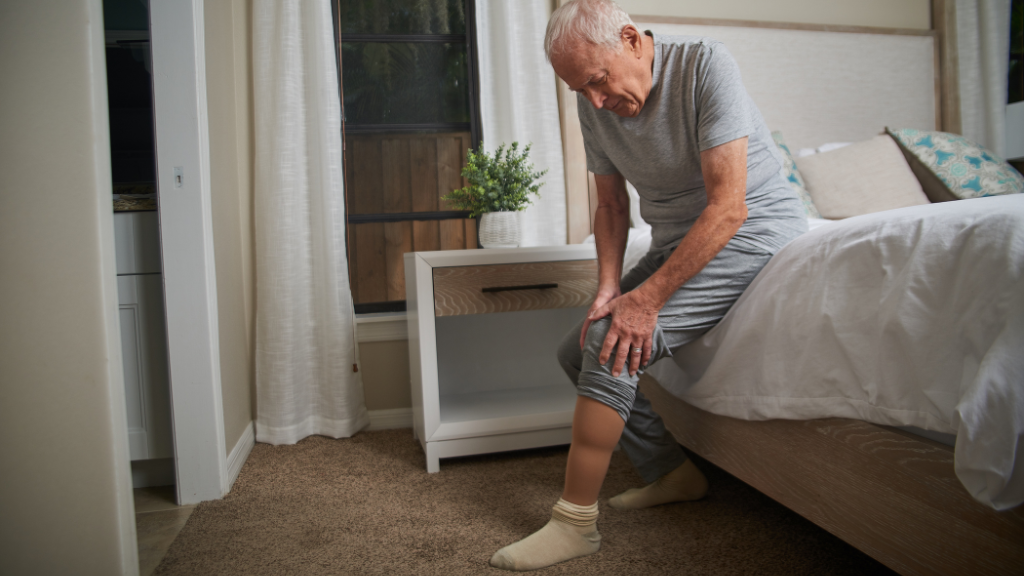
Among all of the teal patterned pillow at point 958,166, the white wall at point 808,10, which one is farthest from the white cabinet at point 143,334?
the teal patterned pillow at point 958,166

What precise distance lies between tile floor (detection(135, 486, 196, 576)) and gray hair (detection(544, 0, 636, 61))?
130cm

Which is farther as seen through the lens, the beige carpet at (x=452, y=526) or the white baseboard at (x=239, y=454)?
the white baseboard at (x=239, y=454)

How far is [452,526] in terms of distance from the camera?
4.31 feet

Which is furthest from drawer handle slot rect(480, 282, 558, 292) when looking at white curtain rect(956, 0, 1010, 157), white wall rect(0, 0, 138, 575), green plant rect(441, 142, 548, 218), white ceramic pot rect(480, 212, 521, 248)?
white curtain rect(956, 0, 1010, 157)

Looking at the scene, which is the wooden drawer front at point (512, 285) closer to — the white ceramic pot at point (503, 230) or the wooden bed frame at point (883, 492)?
the white ceramic pot at point (503, 230)

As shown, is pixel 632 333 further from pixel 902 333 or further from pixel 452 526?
pixel 452 526

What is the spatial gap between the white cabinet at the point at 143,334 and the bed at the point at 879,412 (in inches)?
50.4

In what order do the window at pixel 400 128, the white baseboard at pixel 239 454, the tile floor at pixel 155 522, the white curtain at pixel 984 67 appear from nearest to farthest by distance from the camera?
the tile floor at pixel 155 522 → the white baseboard at pixel 239 454 → the window at pixel 400 128 → the white curtain at pixel 984 67

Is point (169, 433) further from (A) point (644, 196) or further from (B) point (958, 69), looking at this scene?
(B) point (958, 69)

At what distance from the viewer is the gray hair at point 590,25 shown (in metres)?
1.10

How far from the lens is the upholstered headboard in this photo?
91.4 inches

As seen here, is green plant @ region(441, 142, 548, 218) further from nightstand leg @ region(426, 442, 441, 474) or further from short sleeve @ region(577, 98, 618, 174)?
nightstand leg @ region(426, 442, 441, 474)

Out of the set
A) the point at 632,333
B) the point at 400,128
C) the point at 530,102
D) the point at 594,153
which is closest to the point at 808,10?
the point at 530,102

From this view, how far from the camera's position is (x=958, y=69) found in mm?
2480
